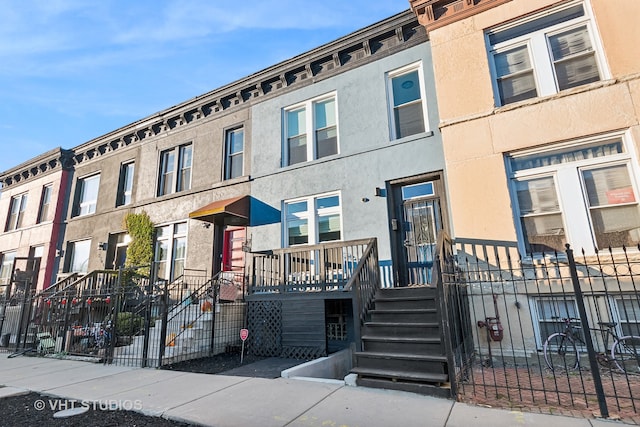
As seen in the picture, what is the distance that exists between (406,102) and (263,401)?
7414 millimetres

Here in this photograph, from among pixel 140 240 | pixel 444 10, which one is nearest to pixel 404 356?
pixel 444 10

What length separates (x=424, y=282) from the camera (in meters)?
7.18

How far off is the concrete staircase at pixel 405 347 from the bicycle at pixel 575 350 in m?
1.89

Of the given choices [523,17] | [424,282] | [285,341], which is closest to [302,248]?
[285,341]

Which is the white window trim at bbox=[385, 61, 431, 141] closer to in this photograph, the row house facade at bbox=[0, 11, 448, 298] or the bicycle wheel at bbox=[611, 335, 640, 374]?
the row house facade at bbox=[0, 11, 448, 298]

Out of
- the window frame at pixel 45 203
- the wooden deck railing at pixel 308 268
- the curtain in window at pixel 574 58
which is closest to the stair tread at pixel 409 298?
the wooden deck railing at pixel 308 268

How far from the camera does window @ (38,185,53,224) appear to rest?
603 inches

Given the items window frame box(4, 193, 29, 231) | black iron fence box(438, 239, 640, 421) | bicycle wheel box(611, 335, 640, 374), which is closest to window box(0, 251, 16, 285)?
window frame box(4, 193, 29, 231)

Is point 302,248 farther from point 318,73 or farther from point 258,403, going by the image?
point 318,73

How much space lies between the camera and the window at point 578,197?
5.55 meters

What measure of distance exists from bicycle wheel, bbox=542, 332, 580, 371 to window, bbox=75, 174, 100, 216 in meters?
16.1

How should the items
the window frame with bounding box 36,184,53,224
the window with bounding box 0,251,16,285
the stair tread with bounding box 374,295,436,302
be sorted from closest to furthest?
1. the stair tread with bounding box 374,295,436,302
2. the window frame with bounding box 36,184,53,224
3. the window with bounding box 0,251,16,285

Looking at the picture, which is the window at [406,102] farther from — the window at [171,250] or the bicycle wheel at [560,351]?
the window at [171,250]

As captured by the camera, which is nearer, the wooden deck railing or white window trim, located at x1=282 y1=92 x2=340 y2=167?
the wooden deck railing
